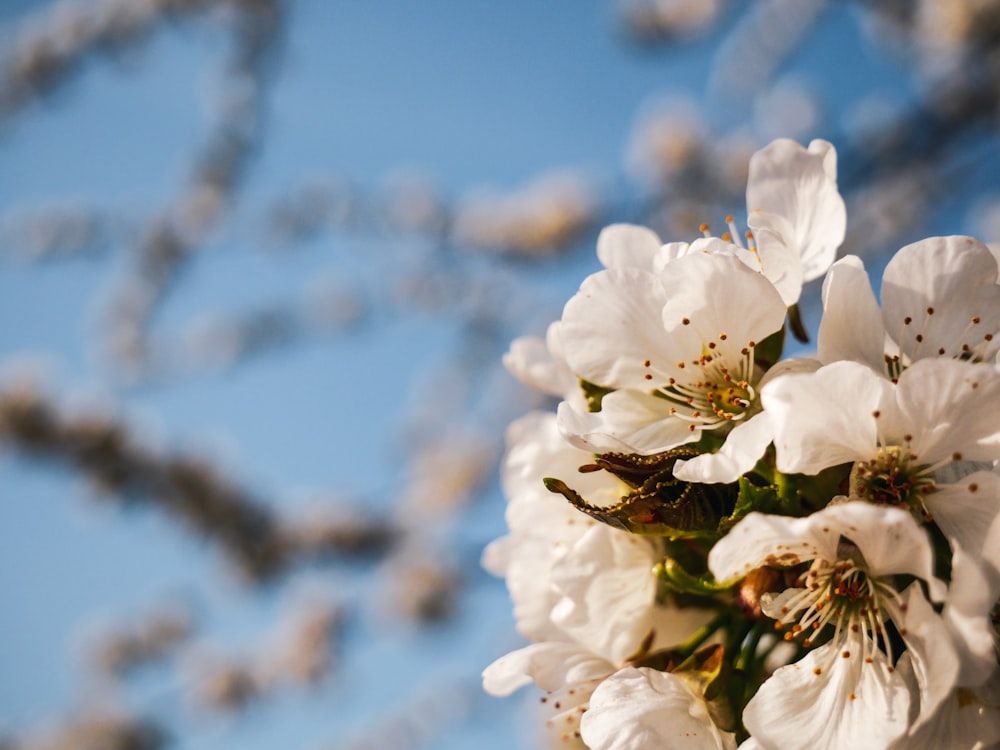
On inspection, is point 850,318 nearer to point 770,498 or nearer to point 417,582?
point 770,498

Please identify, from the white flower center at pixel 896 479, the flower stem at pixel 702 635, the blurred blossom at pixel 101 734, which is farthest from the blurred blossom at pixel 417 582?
the white flower center at pixel 896 479

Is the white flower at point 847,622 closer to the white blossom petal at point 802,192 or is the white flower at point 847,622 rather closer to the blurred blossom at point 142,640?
the white blossom petal at point 802,192

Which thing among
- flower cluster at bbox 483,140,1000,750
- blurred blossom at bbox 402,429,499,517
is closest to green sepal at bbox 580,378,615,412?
flower cluster at bbox 483,140,1000,750

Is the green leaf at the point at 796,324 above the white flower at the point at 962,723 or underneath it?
above

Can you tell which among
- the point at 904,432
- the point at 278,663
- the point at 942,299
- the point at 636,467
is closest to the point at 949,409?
the point at 904,432

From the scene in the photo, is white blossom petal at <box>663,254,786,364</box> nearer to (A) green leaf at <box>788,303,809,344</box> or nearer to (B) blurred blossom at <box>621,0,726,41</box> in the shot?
(A) green leaf at <box>788,303,809,344</box>

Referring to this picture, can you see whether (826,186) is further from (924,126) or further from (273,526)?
(273,526)

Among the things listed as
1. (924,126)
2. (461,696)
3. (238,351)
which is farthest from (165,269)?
(924,126)
